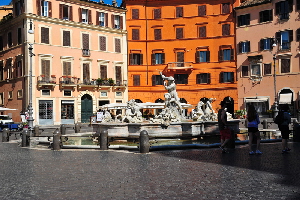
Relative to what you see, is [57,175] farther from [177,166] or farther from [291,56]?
[291,56]

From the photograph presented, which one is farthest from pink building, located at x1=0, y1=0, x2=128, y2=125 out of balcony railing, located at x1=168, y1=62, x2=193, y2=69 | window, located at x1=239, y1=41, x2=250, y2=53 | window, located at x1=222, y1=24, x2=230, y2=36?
window, located at x1=239, y1=41, x2=250, y2=53

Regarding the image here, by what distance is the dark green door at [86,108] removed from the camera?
140 feet

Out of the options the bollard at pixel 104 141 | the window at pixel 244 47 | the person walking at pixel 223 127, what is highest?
the window at pixel 244 47

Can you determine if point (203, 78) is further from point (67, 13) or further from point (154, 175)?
point (154, 175)

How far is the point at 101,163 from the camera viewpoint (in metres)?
11.2

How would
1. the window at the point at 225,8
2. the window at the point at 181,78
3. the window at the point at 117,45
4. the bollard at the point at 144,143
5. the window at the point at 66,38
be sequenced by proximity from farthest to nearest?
1. the window at the point at 181,78
2. the window at the point at 117,45
3. the window at the point at 225,8
4. the window at the point at 66,38
5. the bollard at the point at 144,143

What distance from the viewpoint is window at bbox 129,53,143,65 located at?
46.2m

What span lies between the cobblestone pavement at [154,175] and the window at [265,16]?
105 feet

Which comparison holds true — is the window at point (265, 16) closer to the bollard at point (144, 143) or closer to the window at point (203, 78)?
the window at point (203, 78)

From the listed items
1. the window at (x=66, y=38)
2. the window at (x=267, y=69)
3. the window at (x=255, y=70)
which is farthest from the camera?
the window at (x=255, y=70)

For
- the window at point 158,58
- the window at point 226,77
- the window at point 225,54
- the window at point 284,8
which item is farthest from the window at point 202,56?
the window at point 284,8

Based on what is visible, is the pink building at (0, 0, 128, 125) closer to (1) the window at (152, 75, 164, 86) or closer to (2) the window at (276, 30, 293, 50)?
(1) the window at (152, 75, 164, 86)

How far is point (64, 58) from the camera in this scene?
136ft

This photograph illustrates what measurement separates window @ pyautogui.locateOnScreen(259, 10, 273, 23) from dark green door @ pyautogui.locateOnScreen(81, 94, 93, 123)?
2177cm
